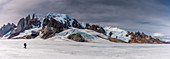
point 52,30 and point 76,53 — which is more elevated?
point 52,30

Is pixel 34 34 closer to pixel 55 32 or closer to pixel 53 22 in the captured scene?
pixel 53 22

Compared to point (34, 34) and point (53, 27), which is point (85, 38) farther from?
point (34, 34)

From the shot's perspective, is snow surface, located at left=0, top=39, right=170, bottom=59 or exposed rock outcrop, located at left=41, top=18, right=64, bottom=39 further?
exposed rock outcrop, located at left=41, top=18, right=64, bottom=39

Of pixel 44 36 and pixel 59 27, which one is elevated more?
pixel 59 27

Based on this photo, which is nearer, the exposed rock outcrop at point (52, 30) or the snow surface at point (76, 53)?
the snow surface at point (76, 53)

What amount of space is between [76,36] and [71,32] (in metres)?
15.0

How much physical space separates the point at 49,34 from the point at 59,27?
12.0m

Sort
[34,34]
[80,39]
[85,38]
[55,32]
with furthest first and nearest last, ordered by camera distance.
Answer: [34,34], [55,32], [85,38], [80,39]

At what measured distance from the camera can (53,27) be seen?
129m

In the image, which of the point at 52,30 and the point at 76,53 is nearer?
the point at 76,53

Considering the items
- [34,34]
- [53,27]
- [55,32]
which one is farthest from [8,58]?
[34,34]

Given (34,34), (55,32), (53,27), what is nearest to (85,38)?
(55,32)

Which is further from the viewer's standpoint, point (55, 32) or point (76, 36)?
point (55, 32)

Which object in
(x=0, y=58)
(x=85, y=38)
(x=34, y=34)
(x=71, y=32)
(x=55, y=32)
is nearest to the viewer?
(x=0, y=58)
